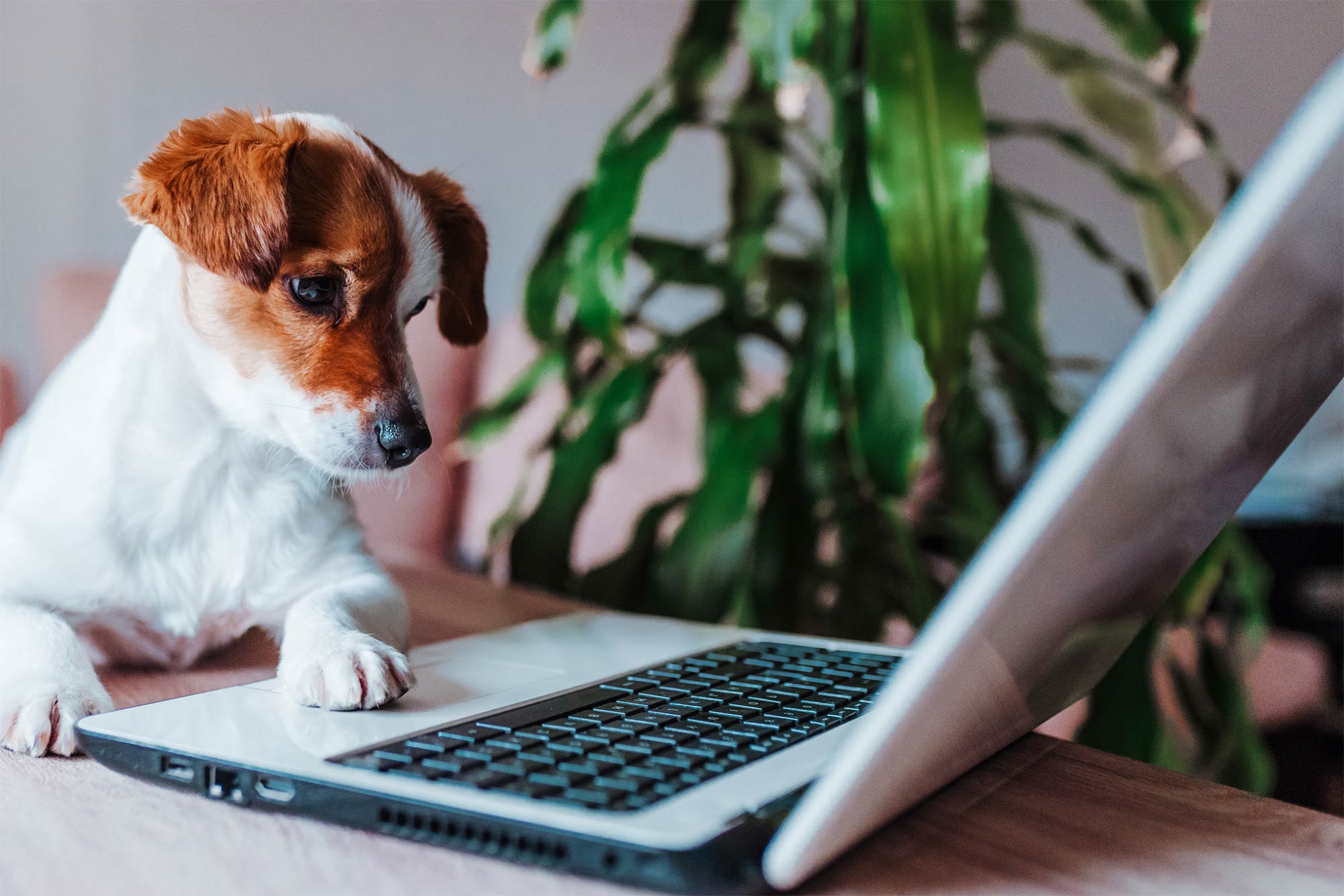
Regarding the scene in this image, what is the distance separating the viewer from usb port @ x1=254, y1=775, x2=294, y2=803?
0.45 m

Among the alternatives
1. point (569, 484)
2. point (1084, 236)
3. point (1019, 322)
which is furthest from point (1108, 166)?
point (569, 484)

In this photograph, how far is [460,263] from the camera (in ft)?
2.68

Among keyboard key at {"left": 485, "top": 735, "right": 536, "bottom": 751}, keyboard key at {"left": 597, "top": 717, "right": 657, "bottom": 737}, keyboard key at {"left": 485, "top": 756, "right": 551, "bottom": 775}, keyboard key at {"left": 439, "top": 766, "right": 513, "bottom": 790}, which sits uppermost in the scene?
keyboard key at {"left": 439, "top": 766, "right": 513, "bottom": 790}

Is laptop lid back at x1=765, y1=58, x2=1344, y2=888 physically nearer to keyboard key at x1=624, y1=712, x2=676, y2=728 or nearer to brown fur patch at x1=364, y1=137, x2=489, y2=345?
keyboard key at x1=624, y1=712, x2=676, y2=728

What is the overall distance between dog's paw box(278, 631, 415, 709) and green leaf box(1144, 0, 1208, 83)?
1.04 meters

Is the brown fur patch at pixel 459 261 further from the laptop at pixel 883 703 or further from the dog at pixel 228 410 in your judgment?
the laptop at pixel 883 703

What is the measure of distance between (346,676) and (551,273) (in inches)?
32.1

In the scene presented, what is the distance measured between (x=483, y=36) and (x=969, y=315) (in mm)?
1314

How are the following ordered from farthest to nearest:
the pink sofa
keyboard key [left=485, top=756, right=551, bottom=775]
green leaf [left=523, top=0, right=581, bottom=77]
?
the pink sofa → green leaf [left=523, top=0, right=581, bottom=77] → keyboard key [left=485, top=756, right=551, bottom=775]

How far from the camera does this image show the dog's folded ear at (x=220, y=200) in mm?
619

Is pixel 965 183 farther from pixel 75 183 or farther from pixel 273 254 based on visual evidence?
pixel 75 183

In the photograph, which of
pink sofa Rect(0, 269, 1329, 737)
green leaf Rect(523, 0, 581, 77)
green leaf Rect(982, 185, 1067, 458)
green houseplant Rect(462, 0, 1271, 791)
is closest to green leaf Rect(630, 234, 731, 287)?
green houseplant Rect(462, 0, 1271, 791)

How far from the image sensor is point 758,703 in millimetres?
589

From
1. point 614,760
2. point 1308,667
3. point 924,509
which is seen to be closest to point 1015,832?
point 614,760
